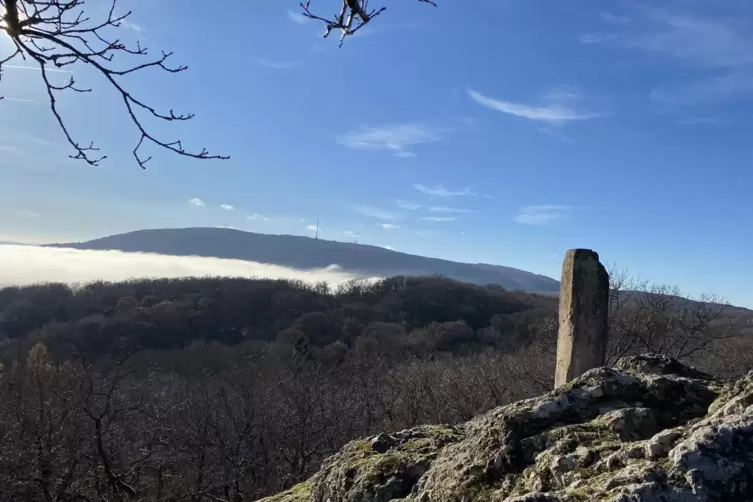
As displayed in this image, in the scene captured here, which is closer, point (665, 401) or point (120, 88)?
point (665, 401)

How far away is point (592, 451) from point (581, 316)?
426cm

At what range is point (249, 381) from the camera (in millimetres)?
29359

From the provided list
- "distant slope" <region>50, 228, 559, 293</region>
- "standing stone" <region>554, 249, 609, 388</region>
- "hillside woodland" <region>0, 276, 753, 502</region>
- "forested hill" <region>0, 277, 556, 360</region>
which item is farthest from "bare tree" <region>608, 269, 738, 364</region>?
"distant slope" <region>50, 228, 559, 293</region>

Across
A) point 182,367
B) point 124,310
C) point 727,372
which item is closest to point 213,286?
point 124,310

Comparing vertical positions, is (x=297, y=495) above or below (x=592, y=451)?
below

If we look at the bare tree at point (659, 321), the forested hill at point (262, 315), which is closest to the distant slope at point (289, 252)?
the forested hill at point (262, 315)

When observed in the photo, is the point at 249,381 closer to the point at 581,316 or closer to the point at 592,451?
the point at 581,316

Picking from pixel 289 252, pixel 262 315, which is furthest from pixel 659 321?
pixel 289 252

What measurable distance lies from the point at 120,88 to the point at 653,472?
3.19m

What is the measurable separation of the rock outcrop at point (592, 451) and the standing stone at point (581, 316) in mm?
2838

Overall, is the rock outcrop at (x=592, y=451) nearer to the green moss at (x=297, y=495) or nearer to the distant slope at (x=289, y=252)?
the green moss at (x=297, y=495)

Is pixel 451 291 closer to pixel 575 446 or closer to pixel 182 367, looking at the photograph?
pixel 182 367

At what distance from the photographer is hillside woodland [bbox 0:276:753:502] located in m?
15.8

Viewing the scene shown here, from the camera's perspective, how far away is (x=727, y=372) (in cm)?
2438
